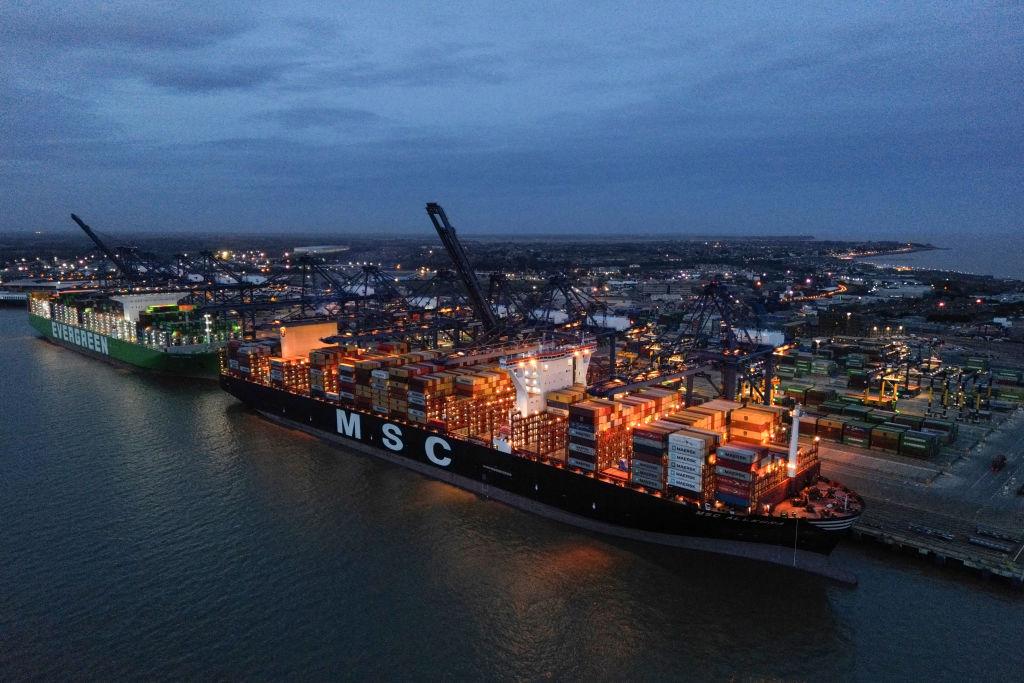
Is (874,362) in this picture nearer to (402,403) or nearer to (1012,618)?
(1012,618)

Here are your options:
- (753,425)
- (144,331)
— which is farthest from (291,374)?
(753,425)

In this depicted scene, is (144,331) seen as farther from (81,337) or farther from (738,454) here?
(738,454)

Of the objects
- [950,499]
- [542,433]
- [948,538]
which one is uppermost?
[542,433]

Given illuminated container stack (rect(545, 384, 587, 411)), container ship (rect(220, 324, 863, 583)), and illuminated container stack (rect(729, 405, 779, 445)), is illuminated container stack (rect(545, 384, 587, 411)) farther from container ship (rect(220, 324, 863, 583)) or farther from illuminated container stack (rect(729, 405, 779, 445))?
illuminated container stack (rect(729, 405, 779, 445))

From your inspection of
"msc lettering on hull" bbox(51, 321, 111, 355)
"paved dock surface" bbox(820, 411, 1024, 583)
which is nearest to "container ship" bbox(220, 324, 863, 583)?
"paved dock surface" bbox(820, 411, 1024, 583)

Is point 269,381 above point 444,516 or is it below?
above

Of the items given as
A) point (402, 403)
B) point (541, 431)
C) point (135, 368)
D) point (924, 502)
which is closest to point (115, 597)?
point (402, 403)
